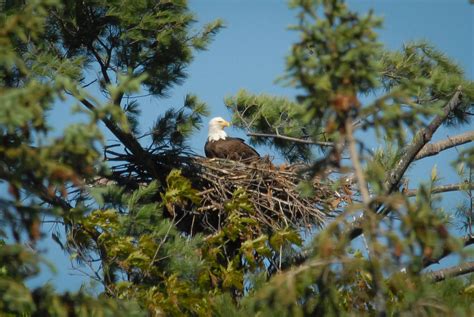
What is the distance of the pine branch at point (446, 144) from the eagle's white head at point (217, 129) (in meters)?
2.67

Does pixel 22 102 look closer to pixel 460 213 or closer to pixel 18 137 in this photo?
pixel 18 137

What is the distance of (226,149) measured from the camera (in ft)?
30.6

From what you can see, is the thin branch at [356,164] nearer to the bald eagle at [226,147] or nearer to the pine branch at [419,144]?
the pine branch at [419,144]

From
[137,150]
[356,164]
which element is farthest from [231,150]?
[356,164]

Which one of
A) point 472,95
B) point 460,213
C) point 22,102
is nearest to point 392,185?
point 460,213

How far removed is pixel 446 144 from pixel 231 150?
7.64 ft

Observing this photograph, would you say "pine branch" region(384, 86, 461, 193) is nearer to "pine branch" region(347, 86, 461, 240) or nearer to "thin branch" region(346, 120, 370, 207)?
"pine branch" region(347, 86, 461, 240)

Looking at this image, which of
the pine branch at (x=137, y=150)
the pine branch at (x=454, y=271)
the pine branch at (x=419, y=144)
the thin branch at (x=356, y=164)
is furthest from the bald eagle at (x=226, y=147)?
the thin branch at (x=356, y=164)

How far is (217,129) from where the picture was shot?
1020 centimetres

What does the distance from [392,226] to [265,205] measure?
16.6ft

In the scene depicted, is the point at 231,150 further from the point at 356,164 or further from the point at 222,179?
the point at 356,164

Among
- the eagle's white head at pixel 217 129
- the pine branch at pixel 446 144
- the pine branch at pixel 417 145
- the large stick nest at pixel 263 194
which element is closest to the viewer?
the pine branch at pixel 417 145

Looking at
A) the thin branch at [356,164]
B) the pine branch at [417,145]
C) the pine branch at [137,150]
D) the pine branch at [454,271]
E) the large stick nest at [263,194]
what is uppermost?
the pine branch at [137,150]

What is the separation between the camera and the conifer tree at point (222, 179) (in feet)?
11.2
